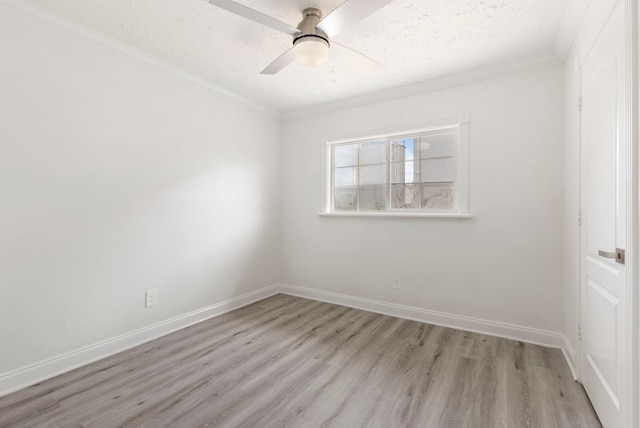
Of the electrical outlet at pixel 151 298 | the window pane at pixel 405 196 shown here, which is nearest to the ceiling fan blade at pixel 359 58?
the window pane at pixel 405 196

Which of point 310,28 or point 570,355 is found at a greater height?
point 310,28

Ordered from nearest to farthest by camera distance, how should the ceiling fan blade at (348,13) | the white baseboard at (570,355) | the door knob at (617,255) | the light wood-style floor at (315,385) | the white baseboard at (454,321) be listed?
the door knob at (617,255) → the ceiling fan blade at (348,13) → the light wood-style floor at (315,385) → the white baseboard at (570,355) → the white baseboard at (454,321)

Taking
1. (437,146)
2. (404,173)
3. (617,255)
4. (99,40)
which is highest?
(99,40)

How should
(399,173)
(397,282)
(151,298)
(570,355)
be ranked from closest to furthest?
(570,355)
(151,298)
(397,282)
(399,173)

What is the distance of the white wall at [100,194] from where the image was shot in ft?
5.98

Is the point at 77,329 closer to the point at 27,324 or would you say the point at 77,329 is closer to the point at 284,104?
the point at 27,324

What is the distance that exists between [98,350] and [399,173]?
10.3 feet

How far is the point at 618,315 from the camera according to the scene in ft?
4.30

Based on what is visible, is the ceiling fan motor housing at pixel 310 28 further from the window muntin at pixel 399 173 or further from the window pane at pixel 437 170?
the window pane at pixel 437 170

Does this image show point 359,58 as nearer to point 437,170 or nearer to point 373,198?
point 437,170

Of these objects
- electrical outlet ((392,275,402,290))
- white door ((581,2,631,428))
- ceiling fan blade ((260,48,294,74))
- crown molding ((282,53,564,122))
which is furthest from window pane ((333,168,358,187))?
white door ((581,2,631,428))

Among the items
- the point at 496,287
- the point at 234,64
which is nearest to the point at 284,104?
the point at 234,64

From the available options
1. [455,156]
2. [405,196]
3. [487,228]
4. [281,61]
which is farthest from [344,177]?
[281,61]

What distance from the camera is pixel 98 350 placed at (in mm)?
2178
